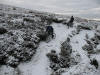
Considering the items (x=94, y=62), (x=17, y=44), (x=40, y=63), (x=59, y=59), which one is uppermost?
(x=17, y=44)

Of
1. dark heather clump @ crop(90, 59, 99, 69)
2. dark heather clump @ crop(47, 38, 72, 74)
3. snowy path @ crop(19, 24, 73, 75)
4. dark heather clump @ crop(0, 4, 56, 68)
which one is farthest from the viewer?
dark heather clump @ crop(90, 59, 99, 69)

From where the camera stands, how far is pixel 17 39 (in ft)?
45.7

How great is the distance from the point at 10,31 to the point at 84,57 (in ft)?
33.1

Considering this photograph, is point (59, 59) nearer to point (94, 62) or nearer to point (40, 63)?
point (40, 63)

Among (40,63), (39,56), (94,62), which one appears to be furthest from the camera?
(39,56)

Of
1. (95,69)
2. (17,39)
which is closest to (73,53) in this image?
(95,69)

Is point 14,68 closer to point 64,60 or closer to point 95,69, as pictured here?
point 64,60

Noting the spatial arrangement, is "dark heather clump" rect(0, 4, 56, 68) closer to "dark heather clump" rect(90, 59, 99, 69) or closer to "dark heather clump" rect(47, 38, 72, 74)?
"dark heather clump" rect(47, 38, 72, 74)

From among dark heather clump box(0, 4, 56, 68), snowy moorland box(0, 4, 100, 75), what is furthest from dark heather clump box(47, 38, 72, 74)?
dark heather clump box(0, 4, 56, 68)

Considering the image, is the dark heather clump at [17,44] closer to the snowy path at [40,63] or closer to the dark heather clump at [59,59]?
the snowy path at [40,63]

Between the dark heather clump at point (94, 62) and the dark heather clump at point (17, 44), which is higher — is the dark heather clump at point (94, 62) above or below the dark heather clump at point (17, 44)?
below

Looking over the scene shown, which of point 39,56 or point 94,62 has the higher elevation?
point 39,56

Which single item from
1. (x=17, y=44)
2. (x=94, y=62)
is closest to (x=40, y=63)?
(x=17, y=44)

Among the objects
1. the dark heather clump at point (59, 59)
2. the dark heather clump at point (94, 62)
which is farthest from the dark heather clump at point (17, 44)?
the dark heather clump at point (94, 62)
